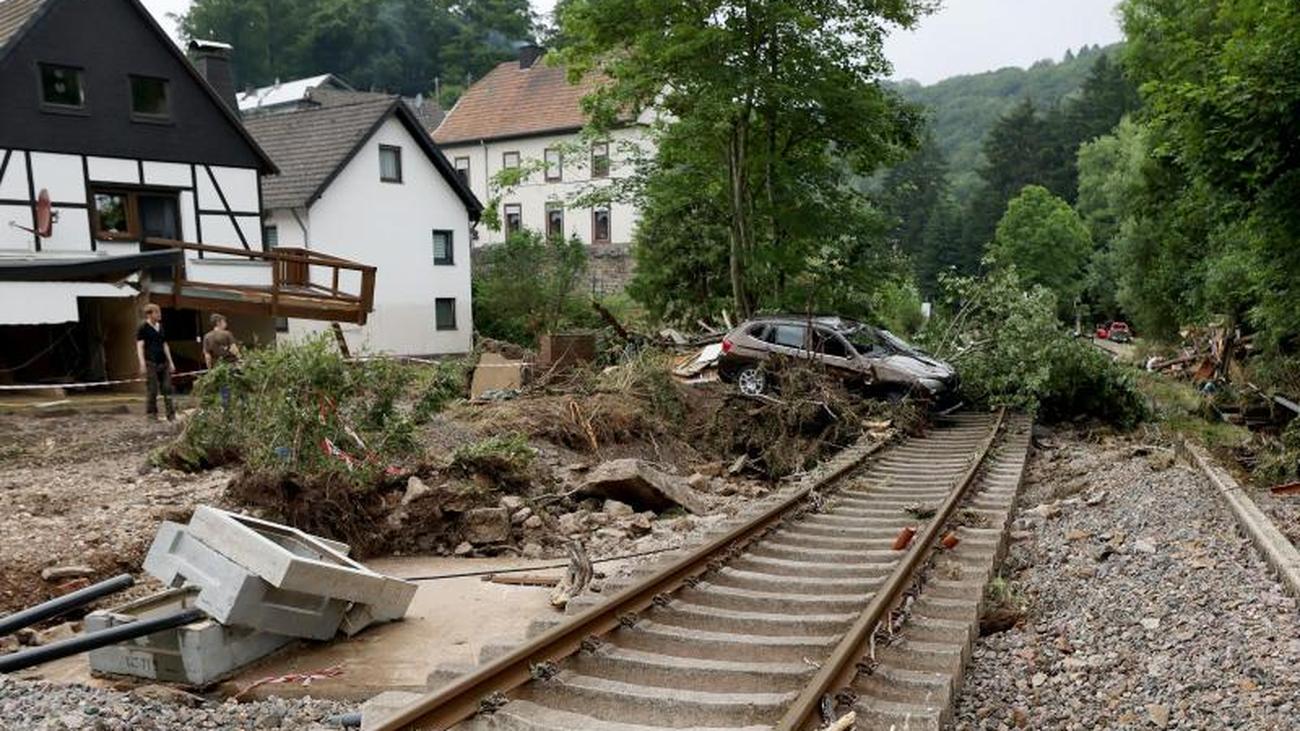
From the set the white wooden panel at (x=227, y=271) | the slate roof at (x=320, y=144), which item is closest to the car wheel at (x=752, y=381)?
the white wooden panel at (x=227, y=271)

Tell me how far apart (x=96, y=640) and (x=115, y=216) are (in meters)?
19.5

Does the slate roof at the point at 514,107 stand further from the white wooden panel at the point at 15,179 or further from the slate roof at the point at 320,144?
the white wooden panel at the point at 15,179

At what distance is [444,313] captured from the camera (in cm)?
3447

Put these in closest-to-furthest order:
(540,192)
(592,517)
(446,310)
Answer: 1. (592,517)
2. (446,310)
3. (540,192)

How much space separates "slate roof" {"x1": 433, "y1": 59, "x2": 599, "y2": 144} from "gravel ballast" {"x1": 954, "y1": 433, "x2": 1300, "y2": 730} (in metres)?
38.8

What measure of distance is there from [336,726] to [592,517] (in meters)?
5.96

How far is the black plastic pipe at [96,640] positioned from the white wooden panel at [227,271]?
18.1 m

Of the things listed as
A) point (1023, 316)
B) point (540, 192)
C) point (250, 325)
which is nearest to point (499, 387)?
point (1023, 316)

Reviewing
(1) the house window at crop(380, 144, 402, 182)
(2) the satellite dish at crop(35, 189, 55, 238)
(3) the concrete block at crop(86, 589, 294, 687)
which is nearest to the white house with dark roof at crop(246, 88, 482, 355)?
(1) the house window at crop(380, 144, 402, 182)

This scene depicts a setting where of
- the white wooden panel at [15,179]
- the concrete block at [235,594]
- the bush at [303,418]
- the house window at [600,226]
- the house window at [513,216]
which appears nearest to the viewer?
the concrete block at [235,594]

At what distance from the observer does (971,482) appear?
11609 mm

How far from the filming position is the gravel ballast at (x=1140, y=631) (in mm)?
5500

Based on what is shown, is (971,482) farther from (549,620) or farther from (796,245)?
(796,245)

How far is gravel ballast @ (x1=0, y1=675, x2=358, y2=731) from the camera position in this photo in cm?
516
